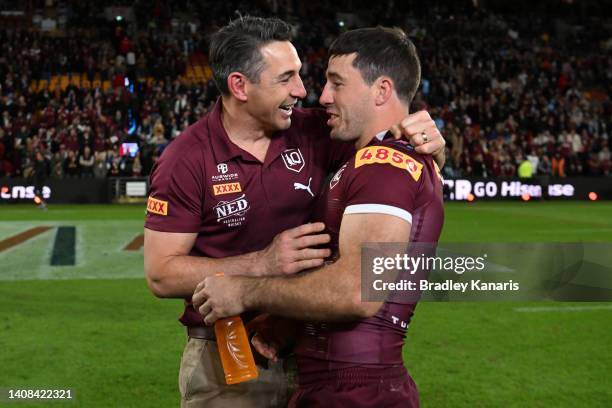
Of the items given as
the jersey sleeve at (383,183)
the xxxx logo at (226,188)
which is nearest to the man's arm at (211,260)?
the xxxx logo at (226,188)

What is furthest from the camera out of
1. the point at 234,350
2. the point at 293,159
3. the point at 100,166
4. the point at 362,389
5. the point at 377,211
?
the point at 100,166

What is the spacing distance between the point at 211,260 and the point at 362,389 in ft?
2.77

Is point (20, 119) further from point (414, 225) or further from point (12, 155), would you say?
point (414, 225)

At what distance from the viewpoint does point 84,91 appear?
29.5 m

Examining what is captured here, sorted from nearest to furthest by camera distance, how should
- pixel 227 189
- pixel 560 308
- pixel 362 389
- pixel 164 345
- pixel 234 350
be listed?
pixel 362 389 < pixel 234 350 < pixel 227 189 < pixel 164 345 < pixel 560 308

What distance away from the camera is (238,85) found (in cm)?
349

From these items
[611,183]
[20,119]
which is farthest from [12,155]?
[611,183]

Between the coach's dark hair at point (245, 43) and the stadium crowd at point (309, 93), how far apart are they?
71.1ft

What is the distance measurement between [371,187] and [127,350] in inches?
189

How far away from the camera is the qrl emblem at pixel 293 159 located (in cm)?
353

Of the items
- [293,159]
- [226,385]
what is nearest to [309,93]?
[293,159]

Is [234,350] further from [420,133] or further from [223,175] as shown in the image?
[420,133]

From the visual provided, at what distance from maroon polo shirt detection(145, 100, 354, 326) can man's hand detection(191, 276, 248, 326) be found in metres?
0.48

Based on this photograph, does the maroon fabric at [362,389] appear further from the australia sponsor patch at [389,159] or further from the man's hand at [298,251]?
the australia sponsor patch at [389,159]
